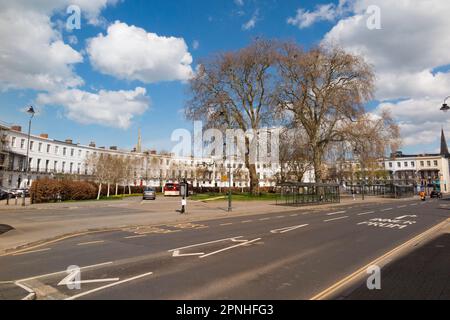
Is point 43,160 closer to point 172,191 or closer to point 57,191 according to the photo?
point 172,191

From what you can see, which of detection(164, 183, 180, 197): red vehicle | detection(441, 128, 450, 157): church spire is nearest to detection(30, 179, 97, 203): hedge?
detection(164, 183, 180, 197): red vehicle

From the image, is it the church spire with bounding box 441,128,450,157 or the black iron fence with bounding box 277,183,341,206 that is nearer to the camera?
the black iron fence with bounding box 277,183,341,206

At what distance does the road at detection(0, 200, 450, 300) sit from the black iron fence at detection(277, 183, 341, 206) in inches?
779

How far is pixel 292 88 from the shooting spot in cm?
3900

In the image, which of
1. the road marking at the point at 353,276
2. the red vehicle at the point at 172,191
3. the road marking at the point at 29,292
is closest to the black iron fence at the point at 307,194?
the road marking at the point at 353,276

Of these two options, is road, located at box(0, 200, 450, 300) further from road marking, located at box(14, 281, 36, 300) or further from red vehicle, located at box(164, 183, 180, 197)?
red vehicle, located at box(164, 183, 180, 197)

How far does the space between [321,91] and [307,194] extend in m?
13.8

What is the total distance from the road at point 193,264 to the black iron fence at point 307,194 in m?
19.8

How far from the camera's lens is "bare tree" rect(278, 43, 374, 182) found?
36.0 meters

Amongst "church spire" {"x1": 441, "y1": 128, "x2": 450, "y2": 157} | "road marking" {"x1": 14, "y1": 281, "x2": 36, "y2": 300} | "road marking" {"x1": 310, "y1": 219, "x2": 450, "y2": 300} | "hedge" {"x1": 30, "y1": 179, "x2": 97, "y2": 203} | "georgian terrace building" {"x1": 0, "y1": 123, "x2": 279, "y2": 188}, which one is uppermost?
"church spire" {"x1": 441, "y1": 128, "x2": 450, "y2": 157}

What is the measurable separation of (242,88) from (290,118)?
25.5 ft
